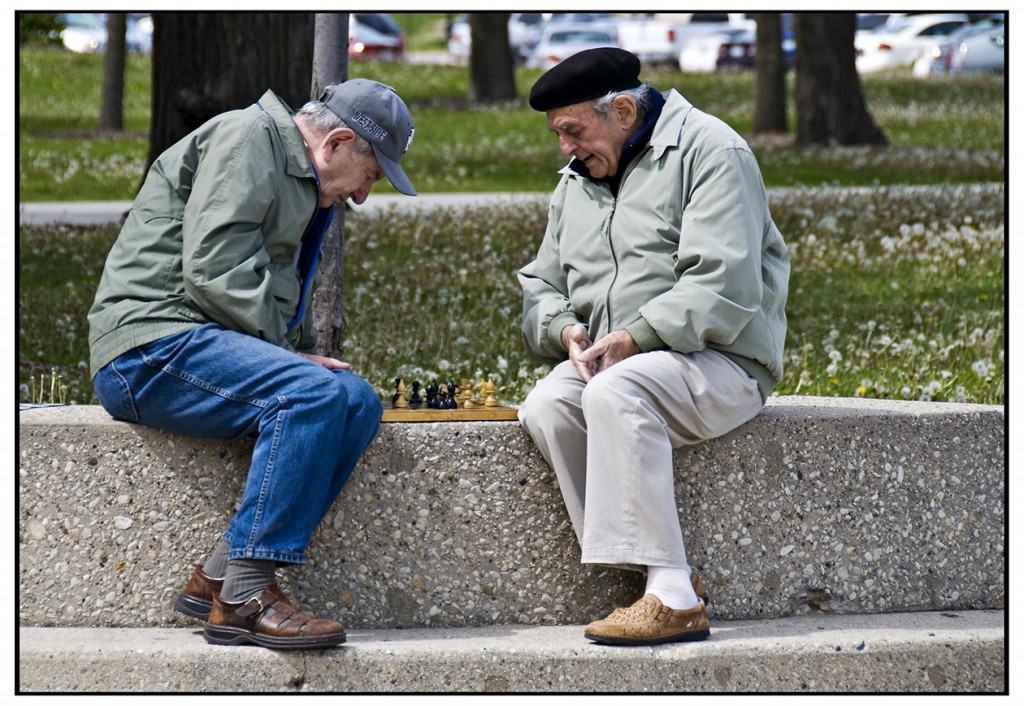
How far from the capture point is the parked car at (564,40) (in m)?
31.9

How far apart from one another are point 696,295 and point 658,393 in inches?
10.9

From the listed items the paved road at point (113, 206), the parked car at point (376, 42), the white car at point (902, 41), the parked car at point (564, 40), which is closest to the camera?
the paved road at point (113, 206)

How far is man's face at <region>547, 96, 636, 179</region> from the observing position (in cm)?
374

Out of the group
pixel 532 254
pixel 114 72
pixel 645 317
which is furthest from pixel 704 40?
pixel 645 317

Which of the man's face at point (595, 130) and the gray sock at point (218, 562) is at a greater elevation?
the man's face at point (595, 130)

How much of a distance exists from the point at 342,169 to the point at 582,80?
70 cm

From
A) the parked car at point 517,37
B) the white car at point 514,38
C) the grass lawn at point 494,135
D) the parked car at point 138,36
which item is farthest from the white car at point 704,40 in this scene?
the parked car at point 138,36

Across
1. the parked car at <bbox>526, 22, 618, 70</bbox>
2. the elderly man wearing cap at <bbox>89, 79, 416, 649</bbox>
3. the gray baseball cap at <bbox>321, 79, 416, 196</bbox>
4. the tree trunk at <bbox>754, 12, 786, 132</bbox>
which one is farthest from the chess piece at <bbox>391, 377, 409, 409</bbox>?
A: the parked car at <bbox>526, 22, 618, 70</bbox>

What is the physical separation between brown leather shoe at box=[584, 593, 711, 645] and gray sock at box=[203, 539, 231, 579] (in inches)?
37.4

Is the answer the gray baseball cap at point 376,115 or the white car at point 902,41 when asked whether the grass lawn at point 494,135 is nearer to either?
the gray baseball cap at point 376,115

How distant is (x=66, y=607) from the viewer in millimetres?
3684

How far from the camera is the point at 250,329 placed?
3.45m

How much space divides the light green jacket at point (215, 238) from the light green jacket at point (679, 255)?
796 mm

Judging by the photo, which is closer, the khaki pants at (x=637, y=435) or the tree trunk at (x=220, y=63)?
the khaki pants at (x=637, y=435)
